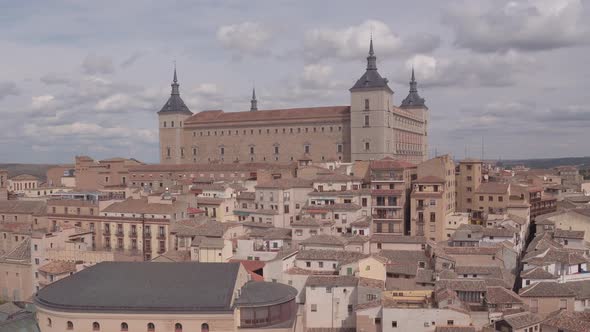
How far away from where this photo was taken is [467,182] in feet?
169

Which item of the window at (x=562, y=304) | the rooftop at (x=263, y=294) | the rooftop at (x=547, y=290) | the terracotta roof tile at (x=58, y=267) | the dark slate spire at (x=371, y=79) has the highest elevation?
the dark slate spire at (x=371, y=79)

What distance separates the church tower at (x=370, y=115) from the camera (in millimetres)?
70562

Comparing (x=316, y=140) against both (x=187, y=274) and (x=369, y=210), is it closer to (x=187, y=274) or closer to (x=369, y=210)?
(x=369, y=210)

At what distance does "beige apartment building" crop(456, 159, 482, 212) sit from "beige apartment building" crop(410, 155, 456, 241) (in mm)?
5610

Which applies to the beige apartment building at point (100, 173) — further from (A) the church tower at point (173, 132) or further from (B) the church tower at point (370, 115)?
(B) the church tower at point (370, 115)

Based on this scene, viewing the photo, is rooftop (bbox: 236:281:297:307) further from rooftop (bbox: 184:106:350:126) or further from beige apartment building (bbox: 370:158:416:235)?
rooftop (bbox: 184:106:350:126)

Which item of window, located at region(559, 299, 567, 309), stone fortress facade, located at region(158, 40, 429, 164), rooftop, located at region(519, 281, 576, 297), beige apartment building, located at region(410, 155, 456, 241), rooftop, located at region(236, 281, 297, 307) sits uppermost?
stone fortress facade, located at region(158, 40, 429, 164)

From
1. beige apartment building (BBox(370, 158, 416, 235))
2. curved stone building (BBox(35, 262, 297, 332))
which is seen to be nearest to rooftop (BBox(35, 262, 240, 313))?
curved stone building (BBox(35, 262, 297, 332))

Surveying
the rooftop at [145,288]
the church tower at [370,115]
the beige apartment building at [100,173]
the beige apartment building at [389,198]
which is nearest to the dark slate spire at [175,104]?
the beige apartment building at [100,173]

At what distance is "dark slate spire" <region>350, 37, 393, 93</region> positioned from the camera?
70.8 m

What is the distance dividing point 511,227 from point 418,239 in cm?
724

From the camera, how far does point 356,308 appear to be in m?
27.9

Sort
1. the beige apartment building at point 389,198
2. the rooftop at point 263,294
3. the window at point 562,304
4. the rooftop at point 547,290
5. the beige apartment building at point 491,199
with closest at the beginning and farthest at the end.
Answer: the rooftop at point 263,294 < the window at point 562,304 < the rooftop at point 547,290 < the beige apartment building at point 389,198 < the beige apartment building at point 491,199

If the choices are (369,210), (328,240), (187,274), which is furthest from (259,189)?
(187,274)
